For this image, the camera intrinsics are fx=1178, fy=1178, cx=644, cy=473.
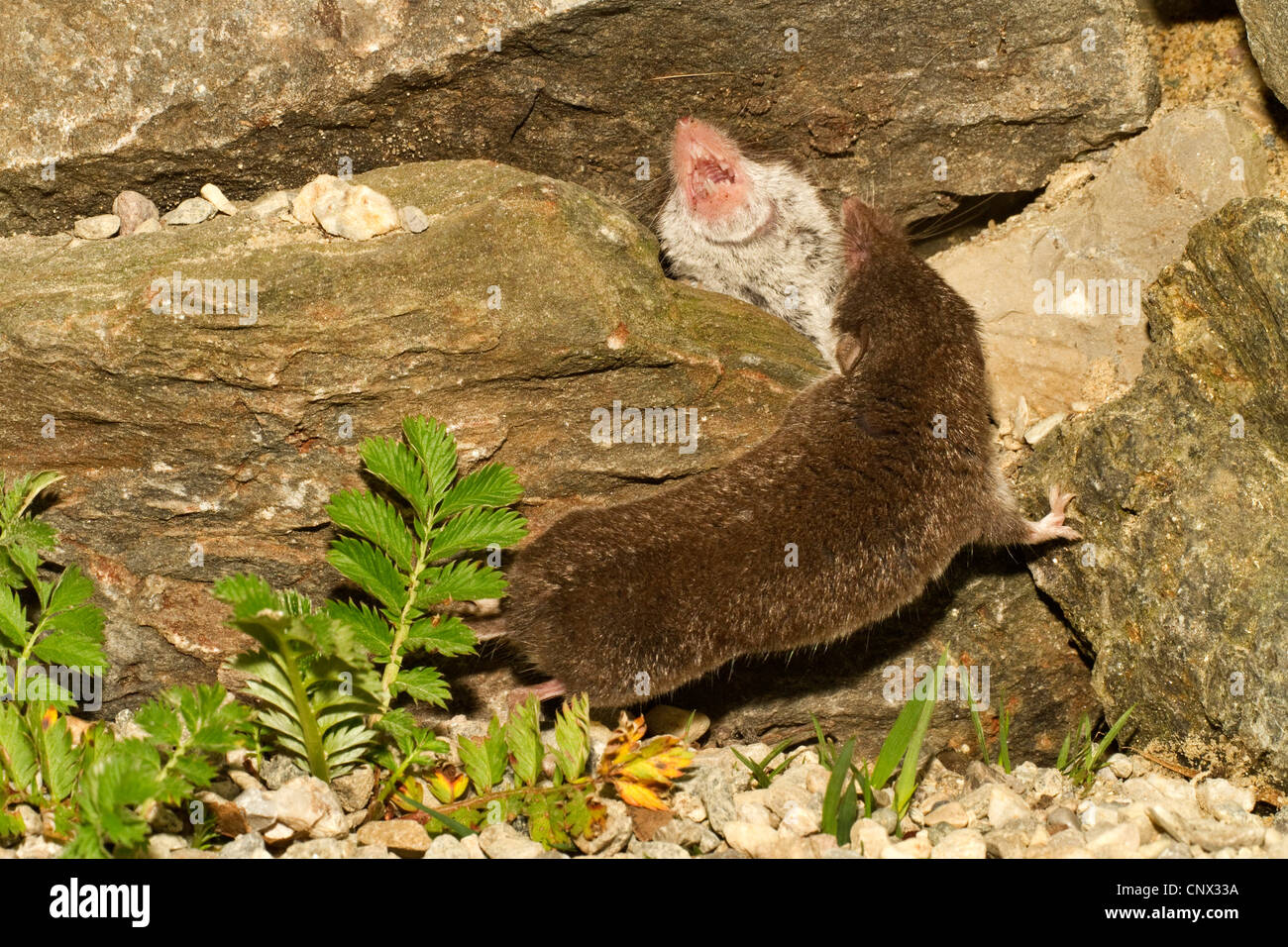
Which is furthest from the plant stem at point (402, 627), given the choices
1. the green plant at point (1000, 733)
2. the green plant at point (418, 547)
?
the green plant at point (1000, 733)

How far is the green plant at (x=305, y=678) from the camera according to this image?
3824 millimetres

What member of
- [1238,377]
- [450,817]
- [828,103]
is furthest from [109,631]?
[1238,377]

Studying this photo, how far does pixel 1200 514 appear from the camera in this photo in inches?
197

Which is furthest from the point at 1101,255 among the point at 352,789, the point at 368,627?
the point at 352,789

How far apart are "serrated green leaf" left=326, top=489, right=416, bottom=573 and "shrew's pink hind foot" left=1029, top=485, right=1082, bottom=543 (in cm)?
280

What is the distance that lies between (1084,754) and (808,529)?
64.8 inches

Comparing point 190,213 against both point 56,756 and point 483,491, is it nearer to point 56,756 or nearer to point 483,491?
point 483,491

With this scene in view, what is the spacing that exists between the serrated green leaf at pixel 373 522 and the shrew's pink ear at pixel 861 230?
2.70 m

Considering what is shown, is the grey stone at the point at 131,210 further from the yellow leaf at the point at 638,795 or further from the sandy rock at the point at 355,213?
the yellow leaf at the point at 638,795

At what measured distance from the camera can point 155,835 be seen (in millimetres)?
4125

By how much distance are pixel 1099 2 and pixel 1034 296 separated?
139 centimetres

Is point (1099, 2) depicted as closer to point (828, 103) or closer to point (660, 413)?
point (828, 103)

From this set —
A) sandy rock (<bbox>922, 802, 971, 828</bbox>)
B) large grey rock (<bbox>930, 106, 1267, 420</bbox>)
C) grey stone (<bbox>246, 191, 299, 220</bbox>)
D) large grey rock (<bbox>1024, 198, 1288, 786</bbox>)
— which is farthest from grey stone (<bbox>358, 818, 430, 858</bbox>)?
large grey rock (<bbox>930, 106, 1267, 420</bbox>)

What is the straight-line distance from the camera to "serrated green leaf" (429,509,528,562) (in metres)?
4.46
